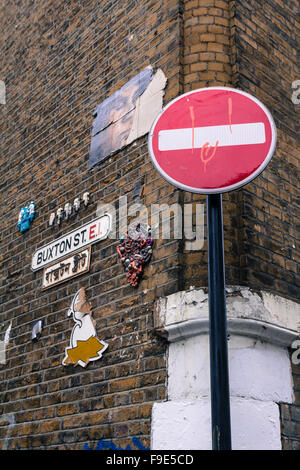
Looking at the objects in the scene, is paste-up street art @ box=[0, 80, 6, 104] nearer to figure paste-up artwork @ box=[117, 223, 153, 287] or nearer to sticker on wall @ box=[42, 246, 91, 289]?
sticker on wall @ box=[42, 246, 91, 289]

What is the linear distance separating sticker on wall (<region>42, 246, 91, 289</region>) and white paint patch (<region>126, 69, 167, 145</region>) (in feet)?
3.08

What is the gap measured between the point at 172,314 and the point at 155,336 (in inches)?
9.4

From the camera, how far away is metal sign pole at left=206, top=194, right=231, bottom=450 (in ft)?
6.57

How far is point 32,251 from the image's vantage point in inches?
184

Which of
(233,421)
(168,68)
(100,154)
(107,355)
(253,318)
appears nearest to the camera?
(233,421)

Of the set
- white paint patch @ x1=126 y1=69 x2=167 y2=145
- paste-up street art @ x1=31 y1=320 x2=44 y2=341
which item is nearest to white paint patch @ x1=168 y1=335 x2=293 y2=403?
paste-up street art @ x1=31 y1=320 x2=44 y2=341

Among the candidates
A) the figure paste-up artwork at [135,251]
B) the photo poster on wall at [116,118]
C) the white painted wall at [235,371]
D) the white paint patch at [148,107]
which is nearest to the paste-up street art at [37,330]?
the figure paste-up artwork at [135,251]

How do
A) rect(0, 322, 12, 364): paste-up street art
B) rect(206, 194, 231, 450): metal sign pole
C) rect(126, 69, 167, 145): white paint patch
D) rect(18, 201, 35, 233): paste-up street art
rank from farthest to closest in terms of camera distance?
1. rect(18, 201, 35, 233): paste-up street art
2. rect(0, 322, 12, 364): paste-up street art
3. rect(126, 69, 167, 145): white paint patch
4. rect(206, 194, 231, 450): metal sign pole

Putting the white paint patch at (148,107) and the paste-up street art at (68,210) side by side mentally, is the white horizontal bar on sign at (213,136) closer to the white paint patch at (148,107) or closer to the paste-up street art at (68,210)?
the white paint patch at (148,107)

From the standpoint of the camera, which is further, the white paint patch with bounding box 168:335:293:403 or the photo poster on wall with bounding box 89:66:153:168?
the photo poster on wall with bounding box 89:66:153:168

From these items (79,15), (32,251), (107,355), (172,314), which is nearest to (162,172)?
(172,314)

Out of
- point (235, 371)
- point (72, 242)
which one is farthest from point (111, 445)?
point (72, 242)

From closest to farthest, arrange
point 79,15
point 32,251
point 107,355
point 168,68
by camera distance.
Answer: point 107,355
point 168,68
point 32,251
point 79,15

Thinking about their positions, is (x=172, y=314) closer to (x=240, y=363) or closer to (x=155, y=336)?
(x=155, y=336)
